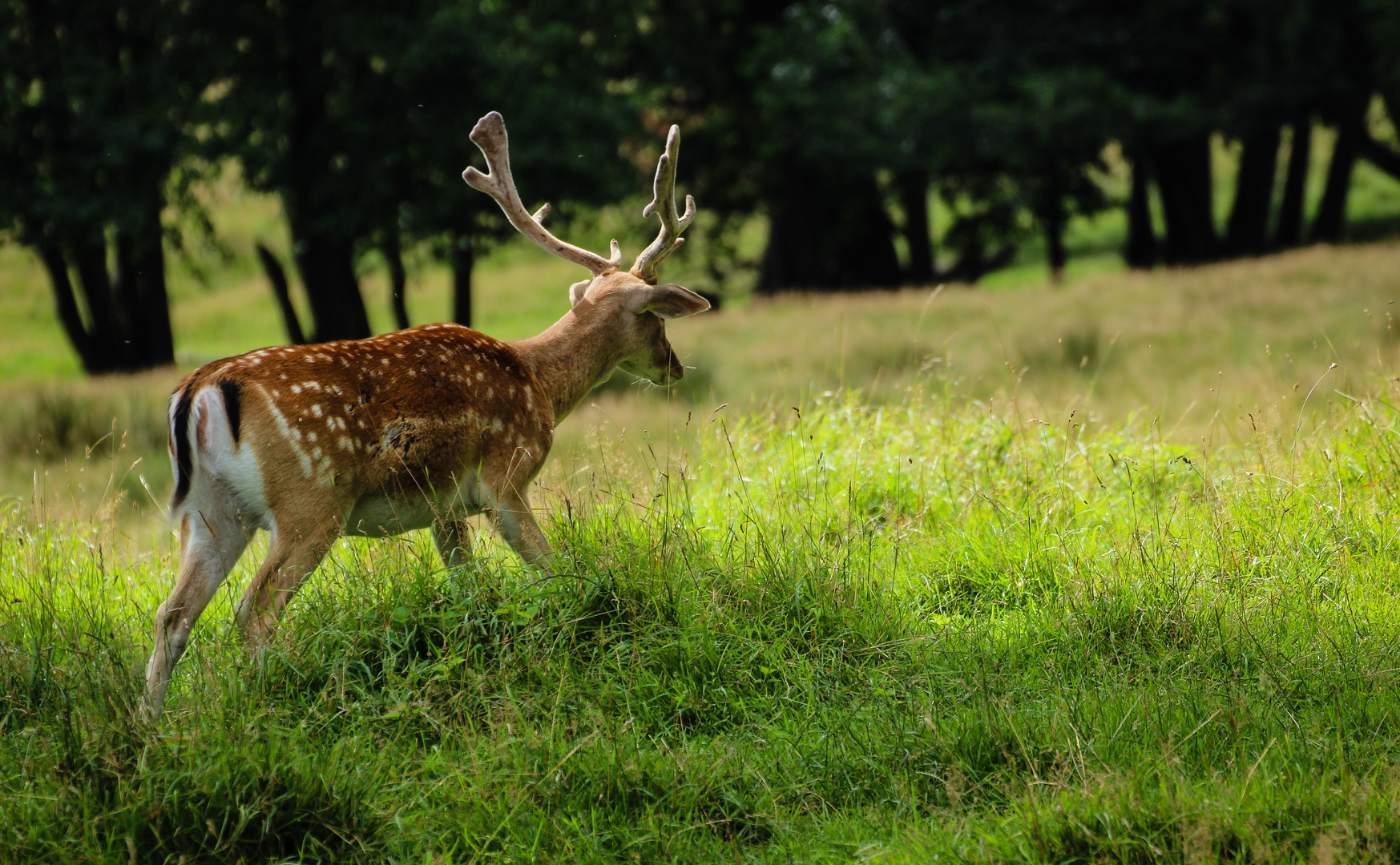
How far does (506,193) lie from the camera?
5594 millimetres

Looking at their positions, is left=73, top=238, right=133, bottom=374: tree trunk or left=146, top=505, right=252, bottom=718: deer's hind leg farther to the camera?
left=73, top=238, right=133, bottom=374: tree trunk

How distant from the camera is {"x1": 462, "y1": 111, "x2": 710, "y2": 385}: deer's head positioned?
521 cm

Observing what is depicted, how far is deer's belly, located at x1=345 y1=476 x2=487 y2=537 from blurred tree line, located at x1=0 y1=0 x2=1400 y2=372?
9.68 meters

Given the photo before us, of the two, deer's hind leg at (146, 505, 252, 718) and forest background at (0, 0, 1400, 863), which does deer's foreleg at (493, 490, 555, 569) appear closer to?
forest background at (0, 0, 1400, 863)

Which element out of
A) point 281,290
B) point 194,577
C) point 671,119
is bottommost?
point 194,577

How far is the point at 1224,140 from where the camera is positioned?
2123cm

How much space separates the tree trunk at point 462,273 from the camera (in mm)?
15703

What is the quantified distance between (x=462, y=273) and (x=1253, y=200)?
14.7 metres

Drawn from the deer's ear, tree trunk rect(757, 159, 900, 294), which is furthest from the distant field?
tree trunk rect(757, 159, 900, 294)

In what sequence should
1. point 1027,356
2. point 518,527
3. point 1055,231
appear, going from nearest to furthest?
point 518,527 → point 1027,356 → point 1055,231

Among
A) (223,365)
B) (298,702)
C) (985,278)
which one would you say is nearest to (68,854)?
(298,702)

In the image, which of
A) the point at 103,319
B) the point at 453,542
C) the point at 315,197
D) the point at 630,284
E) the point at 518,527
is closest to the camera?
the point at 518,527

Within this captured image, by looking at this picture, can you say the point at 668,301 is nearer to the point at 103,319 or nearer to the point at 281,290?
the point at 281,290

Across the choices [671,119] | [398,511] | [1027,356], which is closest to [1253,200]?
[671,119]
